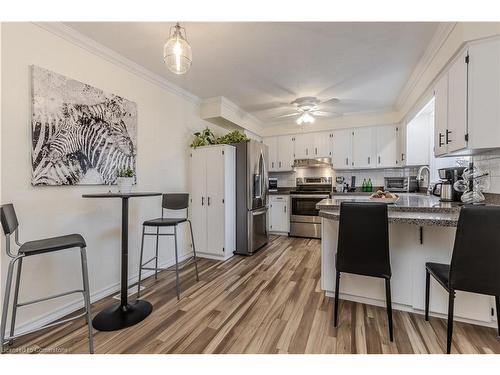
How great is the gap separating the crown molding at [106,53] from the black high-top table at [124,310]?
150cm

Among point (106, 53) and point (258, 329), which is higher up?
point (106, 53)

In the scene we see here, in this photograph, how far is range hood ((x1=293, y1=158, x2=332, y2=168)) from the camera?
194 inches

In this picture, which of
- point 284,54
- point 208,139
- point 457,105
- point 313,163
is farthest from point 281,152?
A: point 457,105

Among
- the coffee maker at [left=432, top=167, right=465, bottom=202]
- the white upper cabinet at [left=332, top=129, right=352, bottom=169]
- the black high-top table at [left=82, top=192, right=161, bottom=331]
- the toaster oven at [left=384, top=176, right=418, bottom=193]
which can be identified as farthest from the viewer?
the white upper cabinet at [left=332, top=129, right=352, bottom=169]

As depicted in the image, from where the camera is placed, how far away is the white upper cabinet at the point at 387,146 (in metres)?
4.45

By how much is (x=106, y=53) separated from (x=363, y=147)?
4.59 metres

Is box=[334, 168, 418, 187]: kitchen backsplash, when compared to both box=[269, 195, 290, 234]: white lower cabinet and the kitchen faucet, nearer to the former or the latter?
the kitchen faucet

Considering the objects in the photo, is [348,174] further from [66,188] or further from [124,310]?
[66,188]

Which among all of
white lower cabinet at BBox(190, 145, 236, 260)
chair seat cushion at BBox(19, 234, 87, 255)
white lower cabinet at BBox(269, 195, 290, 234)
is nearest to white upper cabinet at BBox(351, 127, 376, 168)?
white lower cabinet at BBox(269, 195, 290, 234)

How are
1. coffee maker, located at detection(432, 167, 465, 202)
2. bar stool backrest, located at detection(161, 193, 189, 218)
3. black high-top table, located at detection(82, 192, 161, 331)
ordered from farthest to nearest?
1. bar stool backrest, located at detection(161, 193, 189, 218)
2. coffee maker, located at detection(432, 167, 465, 202)
3. black high-top table, located at detection(82, 192, 161, 331)

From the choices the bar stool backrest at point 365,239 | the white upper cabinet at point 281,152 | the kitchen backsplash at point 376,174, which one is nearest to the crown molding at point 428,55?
the kitchen backsplash at point 376,174

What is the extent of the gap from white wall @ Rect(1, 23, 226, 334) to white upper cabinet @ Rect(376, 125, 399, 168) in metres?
4.11

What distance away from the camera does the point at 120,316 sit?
1.94 metres
